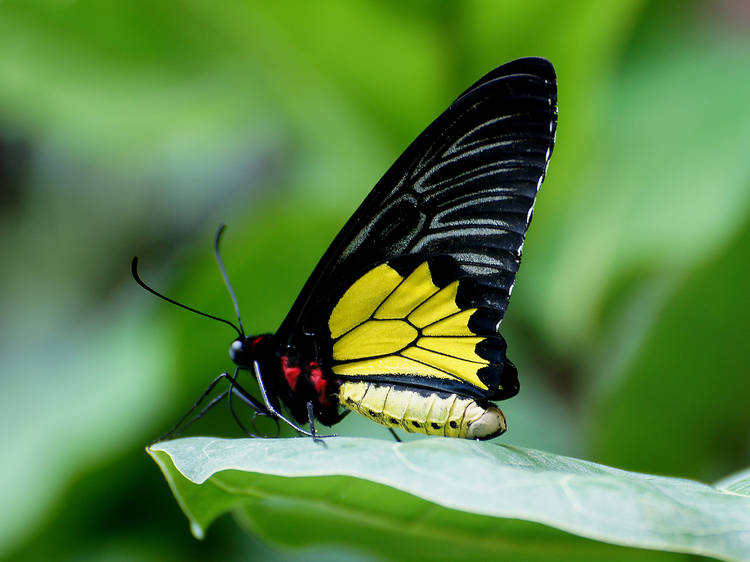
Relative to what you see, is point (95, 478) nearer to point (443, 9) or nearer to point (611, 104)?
point (443, 9)

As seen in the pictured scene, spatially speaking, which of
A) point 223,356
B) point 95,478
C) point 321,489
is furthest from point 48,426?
point 321,489

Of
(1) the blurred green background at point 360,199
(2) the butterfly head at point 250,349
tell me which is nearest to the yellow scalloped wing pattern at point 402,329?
(2) the butterfly head at point 250,349

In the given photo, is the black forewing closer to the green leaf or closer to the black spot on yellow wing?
the black spot on yellow wing

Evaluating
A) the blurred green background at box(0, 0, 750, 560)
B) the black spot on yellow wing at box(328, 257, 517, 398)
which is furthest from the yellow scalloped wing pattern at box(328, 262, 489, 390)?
the blurred green background at box(0, 0, 750, 560)

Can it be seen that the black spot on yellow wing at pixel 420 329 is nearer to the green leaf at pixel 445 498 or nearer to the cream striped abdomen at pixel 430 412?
the cream striped abdomen at pixel 430 412

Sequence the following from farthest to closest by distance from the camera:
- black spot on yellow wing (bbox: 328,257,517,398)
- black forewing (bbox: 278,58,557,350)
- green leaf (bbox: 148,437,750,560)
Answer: black spot on yellow wing (bbox: 328,257,517,398) < black forewing (bbox: 278,58,557,350) < green leaf (bbox: 148,437,750,560)

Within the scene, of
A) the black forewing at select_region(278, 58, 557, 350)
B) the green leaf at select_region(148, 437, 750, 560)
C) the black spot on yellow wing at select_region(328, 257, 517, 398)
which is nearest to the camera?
the green leaf at select_region(148, 437, 750, 560)

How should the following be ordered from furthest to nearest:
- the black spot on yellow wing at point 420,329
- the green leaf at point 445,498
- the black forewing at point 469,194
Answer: the black spot on yellow wing at point 420,329
the black forewing at point 469,194
the green leaf at point 445,498
